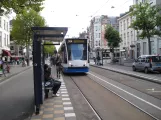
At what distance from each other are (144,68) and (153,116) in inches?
A: 653

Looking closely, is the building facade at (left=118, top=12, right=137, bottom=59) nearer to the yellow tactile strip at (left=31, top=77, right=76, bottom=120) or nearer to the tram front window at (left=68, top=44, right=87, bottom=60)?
the tram front window at (left=68, top=44, right=87, bottom=60)

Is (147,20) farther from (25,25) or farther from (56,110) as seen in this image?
(25,25)

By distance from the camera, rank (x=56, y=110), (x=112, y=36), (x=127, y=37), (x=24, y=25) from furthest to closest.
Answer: (x=127, y=37) < (x=24, y=25) < (x=112, y=36) < (x=56, y=110)

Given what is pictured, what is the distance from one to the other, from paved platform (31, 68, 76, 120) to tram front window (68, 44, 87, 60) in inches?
400

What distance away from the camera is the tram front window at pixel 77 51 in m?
19.8

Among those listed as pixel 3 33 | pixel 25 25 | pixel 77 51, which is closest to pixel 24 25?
pixel 25 25

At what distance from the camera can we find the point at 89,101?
9281 mm

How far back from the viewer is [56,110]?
7.72 meters

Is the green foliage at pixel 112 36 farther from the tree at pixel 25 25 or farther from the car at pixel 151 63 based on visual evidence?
the car at pixel 151 63

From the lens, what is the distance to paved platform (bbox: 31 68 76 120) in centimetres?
685

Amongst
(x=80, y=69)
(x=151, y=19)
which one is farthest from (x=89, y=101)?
(x=151, y=19)

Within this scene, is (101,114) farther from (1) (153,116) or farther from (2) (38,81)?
(2) (38,81)

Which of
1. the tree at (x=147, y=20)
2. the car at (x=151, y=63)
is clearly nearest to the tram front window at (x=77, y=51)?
the car at (x=151, y=63)

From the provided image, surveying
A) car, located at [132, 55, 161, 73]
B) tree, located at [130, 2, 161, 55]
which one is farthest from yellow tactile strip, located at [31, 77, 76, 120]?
tree, located at [130, 2, 161, 55]
